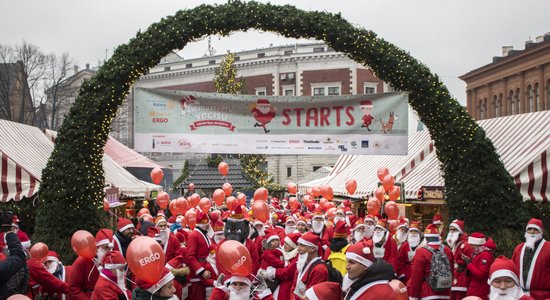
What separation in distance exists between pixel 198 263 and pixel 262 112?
145 inches

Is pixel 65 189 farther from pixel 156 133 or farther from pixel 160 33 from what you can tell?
pixel 160 33

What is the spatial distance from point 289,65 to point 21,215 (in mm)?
54544

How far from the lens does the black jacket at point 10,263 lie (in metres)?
7.00

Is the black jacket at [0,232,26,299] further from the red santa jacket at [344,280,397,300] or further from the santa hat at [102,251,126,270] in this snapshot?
the red santa jacket at [344,280,397,300]

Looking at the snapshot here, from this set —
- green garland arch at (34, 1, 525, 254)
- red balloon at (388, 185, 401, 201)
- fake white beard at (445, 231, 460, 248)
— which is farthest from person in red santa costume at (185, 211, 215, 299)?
red balloon at (388, 185, 401, 201)

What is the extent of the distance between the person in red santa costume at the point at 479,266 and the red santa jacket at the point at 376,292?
424 cm

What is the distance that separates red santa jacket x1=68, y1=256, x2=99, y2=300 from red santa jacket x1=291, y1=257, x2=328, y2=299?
8.69 ft

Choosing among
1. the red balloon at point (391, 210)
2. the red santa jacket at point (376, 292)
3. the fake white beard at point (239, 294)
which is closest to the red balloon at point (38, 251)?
the fake white beard at point (239, 294)

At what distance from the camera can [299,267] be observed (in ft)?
25.1

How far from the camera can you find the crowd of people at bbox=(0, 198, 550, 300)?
576cm

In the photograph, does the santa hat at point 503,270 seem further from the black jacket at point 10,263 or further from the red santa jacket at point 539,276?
the black jacket at point 10,263

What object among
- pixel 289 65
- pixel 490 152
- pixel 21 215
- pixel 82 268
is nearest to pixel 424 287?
pixel 490 152

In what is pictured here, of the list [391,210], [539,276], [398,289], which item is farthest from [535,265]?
[391,210]

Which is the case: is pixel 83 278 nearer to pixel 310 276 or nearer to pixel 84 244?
pixel 84 244
